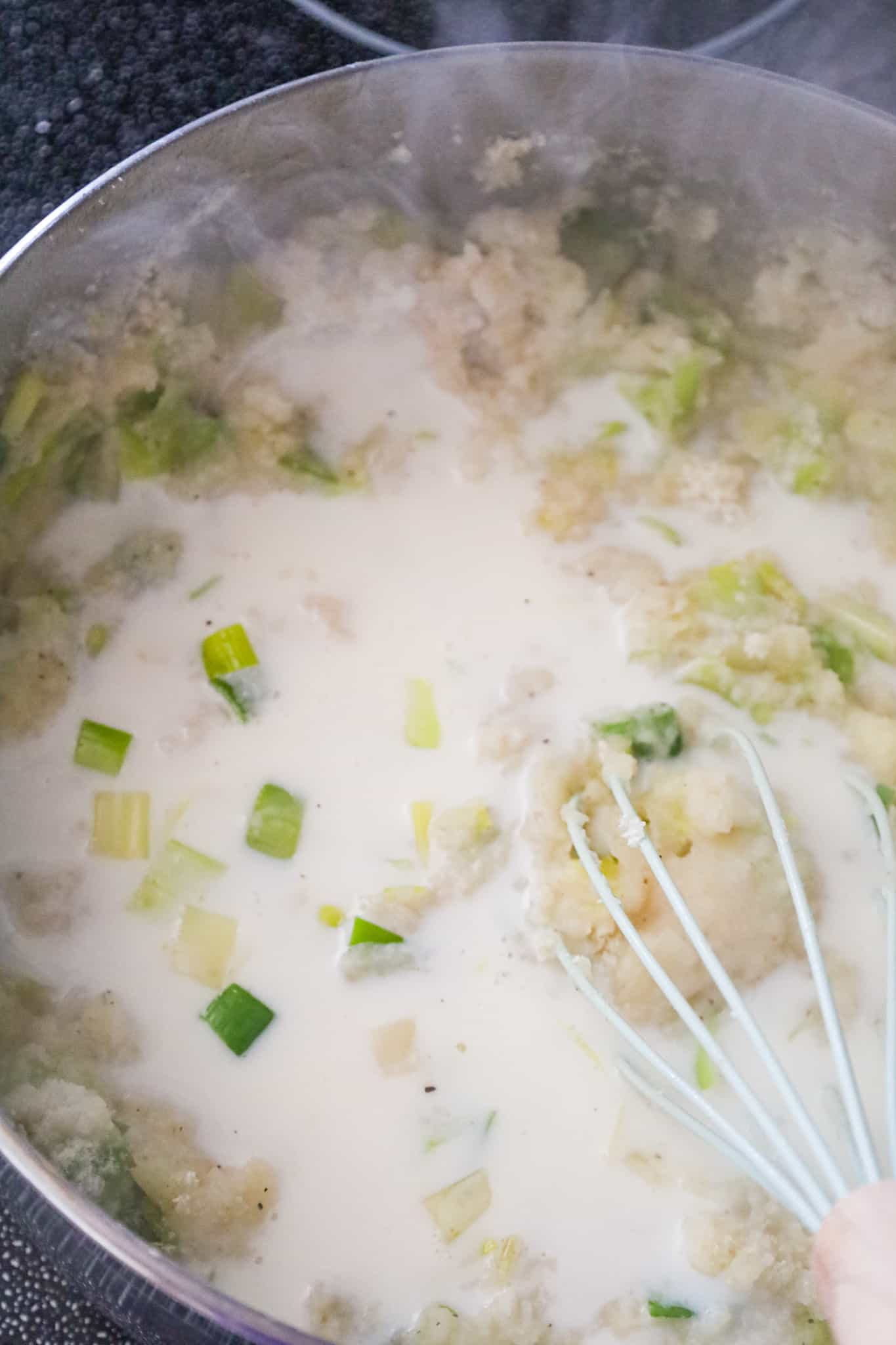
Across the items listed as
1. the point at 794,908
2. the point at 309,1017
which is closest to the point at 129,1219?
the point at 309,1017

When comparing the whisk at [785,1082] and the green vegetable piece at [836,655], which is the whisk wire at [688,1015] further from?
the green vegetable piece at [836,655]

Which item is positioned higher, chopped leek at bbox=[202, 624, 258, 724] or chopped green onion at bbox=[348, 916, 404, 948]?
chopped leek at bbox=[202, 624, 258, 724]

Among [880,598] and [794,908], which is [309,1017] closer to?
[794,908]

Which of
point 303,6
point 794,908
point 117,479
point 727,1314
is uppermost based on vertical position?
point 303,6

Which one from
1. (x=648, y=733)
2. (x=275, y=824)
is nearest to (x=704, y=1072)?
(x=648, y=733)

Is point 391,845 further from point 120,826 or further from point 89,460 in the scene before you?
point 89,460

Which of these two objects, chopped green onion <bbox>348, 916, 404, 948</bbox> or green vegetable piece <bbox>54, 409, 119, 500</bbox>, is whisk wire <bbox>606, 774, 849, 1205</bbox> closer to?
chopped green onion <bbox>348, 916, 404, 948</bbox>

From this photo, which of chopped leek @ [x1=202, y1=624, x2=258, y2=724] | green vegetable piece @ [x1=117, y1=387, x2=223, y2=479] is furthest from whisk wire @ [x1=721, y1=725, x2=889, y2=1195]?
green vegetable piece @ [x1=117, y1=387, x2=223, y2=479]
